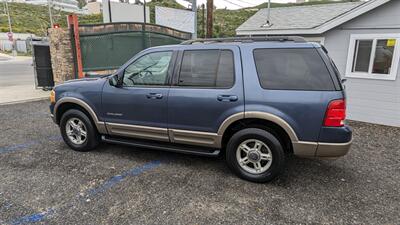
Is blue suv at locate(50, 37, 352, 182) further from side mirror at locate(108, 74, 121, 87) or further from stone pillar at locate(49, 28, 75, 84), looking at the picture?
stone pillar at locate(49, 28, 75, 84)

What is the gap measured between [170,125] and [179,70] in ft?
2.72

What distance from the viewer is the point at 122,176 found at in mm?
3719

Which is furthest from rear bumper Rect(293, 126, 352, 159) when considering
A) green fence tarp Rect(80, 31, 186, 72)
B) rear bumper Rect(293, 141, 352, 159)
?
green fence tarp Rect(80, 31, 186, 72)

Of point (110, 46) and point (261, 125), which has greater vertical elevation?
point (110, 46)

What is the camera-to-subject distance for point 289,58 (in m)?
3.34

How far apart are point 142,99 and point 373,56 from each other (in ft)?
20.4

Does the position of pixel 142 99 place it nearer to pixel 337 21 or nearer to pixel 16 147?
pixel 16 147

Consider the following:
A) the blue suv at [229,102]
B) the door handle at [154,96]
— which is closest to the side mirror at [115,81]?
the blue suv at [229,102]

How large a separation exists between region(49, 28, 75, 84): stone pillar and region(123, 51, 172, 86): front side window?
6.40 meters

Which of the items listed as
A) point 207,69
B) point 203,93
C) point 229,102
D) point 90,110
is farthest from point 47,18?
point 229,102

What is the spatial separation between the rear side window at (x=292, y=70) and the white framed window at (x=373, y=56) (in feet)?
15.7

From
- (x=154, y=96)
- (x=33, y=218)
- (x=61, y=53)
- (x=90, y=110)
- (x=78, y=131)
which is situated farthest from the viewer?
(x=61, y=53)

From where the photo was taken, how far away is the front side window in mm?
3977

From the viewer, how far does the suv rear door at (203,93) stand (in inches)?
138
